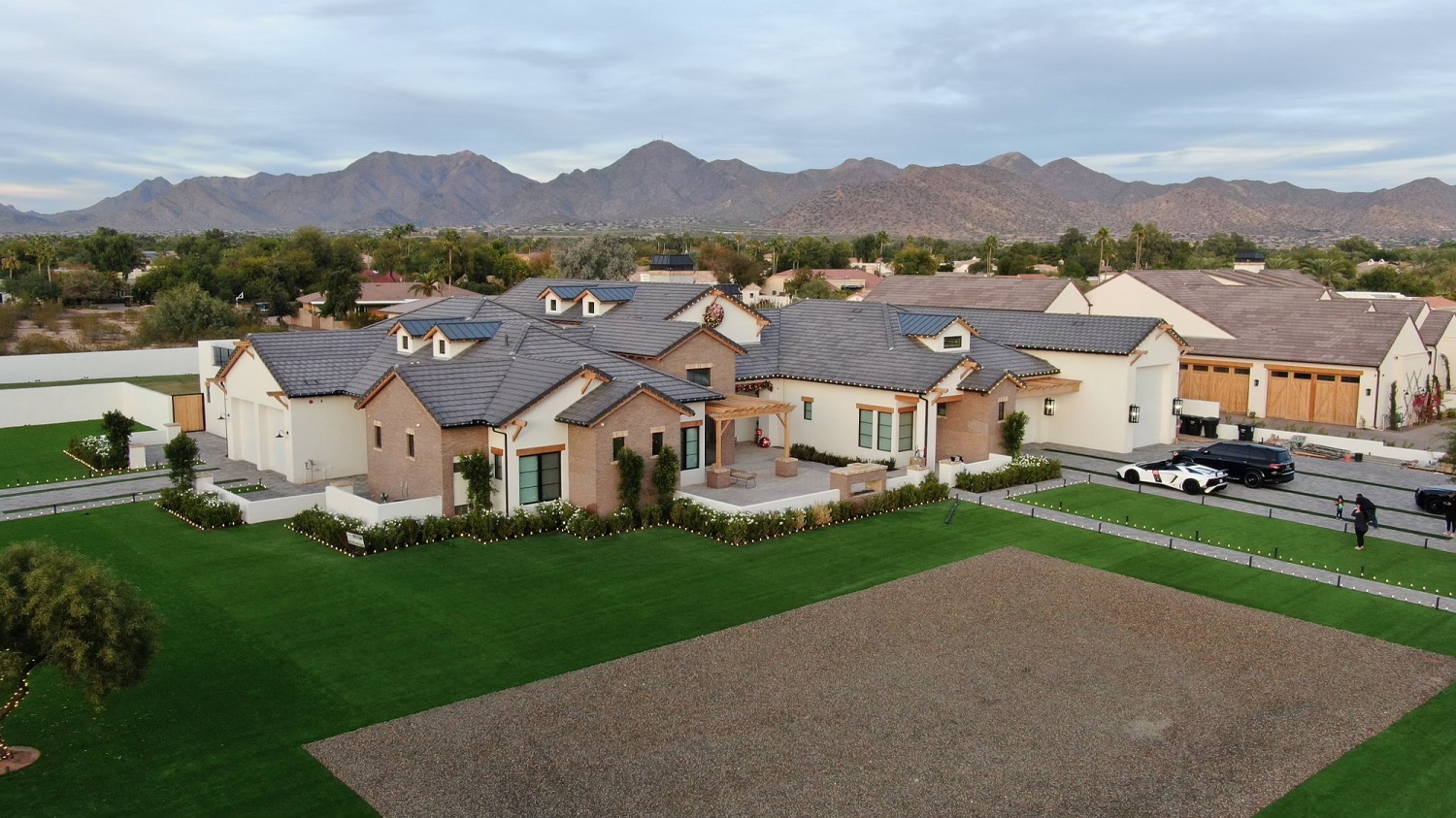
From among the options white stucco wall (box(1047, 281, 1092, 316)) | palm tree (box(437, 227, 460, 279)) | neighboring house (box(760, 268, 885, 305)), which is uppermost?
palm tree (box(437, 227, 460, 279))

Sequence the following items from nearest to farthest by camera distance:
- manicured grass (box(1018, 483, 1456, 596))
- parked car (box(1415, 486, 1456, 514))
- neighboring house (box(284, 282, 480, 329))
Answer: manicured grass (box(1018, 483, 1456, 596)) < parked car (box(1415, 486, 1456, 514)) < neighboring house (box(284, 282, 480, 329))

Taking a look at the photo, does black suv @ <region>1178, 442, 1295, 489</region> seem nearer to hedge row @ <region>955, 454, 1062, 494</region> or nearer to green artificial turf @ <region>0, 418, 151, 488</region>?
hedge row @ <region>955, 454, 1062, 494</region>

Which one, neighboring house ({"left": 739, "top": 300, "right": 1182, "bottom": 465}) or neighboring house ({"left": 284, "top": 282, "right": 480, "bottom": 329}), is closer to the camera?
neighboring house ({"left": 739, "top": 300, "right": 1182, "bottom": 465})

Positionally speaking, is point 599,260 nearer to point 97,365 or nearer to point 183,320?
point 183,320

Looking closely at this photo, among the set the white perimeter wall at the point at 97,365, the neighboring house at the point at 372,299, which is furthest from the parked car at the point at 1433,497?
the neighboring house at the point at 372,299

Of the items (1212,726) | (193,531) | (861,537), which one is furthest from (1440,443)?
(193,531)

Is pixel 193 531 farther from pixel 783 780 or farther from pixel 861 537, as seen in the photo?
pixel 783 780

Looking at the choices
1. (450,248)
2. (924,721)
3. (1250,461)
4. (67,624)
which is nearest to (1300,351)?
(1250,461)

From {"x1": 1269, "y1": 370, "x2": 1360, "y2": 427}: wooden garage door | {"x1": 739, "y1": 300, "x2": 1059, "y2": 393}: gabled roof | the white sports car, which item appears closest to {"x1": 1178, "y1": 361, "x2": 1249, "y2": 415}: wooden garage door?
{"x1": 1269, "y1": 370, "x2": 1360, "y2": 427}: wooden garage door
